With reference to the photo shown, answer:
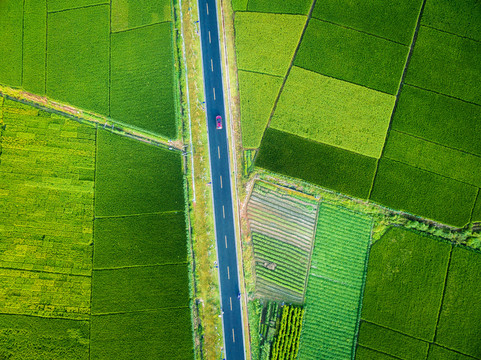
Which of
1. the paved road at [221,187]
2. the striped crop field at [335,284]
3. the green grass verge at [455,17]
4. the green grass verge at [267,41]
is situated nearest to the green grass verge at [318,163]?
the striped crop field at [335,284]

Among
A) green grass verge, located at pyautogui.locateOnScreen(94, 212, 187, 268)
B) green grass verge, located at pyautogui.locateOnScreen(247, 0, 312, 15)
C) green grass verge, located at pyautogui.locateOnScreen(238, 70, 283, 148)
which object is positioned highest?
green grass verge, located at pyautogui.locateOnScreen(247, 0, 312, 15)

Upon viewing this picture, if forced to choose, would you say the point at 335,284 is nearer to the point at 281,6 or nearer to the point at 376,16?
the point at 376,16

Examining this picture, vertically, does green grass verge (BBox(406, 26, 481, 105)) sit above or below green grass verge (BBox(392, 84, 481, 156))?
above

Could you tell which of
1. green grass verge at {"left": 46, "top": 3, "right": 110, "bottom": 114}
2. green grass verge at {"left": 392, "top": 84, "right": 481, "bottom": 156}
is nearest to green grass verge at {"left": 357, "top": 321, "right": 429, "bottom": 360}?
green grass verge at {"left": 392, "top": 84, "right": 481, "bottom": 156}

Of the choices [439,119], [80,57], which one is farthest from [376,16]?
[80,57]

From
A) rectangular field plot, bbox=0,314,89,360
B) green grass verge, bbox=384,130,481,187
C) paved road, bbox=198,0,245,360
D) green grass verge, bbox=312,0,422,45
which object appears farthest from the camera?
green grass verge, bbox=312,0,422,45

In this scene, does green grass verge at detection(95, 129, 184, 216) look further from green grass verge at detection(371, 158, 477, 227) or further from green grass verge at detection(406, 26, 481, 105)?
green grass verge at detection(406, 26, 481, 105)
